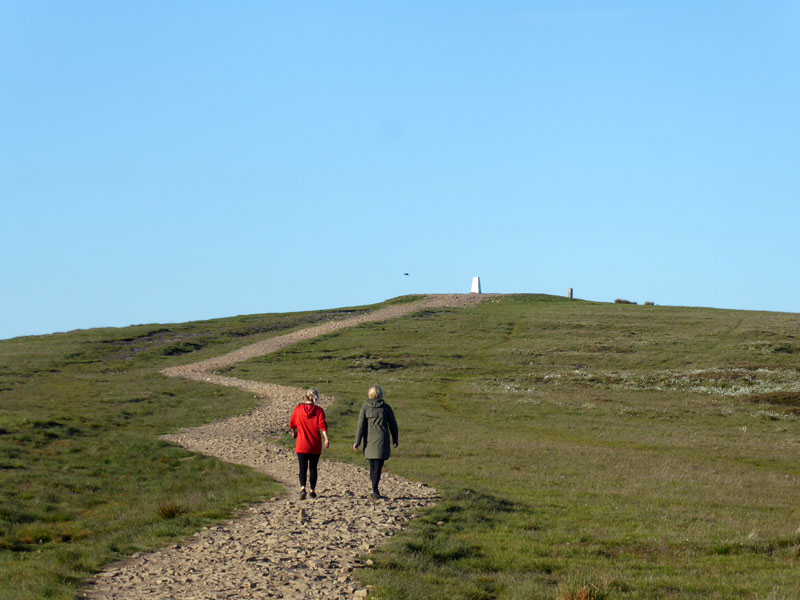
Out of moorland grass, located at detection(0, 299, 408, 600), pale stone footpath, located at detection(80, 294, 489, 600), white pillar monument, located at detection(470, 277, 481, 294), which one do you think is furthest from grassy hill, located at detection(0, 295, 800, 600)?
white pillar monument, located at detection(470, 277, 481, 294)

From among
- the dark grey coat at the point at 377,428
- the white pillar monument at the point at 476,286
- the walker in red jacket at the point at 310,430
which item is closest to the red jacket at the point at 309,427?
the walker in red jacket at the point at 310,430

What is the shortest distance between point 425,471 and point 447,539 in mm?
8915

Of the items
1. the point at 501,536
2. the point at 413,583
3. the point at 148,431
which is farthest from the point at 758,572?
the point at 148,431

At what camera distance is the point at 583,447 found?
3139 cm

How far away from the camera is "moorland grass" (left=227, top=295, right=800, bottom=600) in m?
13.4

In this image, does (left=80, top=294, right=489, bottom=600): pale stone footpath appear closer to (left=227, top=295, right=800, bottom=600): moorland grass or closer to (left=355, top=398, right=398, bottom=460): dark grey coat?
(left=227, top=295, right=800, bottom=600): moorland grass

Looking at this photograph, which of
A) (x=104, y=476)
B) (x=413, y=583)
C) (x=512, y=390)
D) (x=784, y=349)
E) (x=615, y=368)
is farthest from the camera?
(x=784, y=349)

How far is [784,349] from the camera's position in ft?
216

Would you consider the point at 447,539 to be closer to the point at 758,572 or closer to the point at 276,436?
the point at 758,572

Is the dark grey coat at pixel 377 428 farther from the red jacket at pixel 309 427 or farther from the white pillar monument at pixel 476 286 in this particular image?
the white pillar monument at pixel 476 286

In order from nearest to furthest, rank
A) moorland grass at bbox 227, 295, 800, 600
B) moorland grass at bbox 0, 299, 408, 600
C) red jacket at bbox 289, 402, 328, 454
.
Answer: moorland grass at bbox 227, 295, 800, 600 < moorland grass at bbox 0, 299, 408, 600 < red jacket at bbox 289, 402, 328, 454

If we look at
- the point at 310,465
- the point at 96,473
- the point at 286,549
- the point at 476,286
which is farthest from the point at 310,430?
the point at 476,286

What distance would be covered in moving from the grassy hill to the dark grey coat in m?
1.90

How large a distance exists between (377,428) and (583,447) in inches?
616
